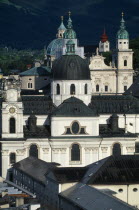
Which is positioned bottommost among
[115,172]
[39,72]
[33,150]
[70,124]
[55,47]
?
[115,172]

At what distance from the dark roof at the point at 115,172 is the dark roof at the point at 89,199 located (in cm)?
189

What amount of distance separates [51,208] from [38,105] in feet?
73.4

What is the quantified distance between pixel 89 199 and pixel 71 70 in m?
28.9

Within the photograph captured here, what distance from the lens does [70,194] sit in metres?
66.4

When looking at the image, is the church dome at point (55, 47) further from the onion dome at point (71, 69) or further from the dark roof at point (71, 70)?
the dark roof at point (71, 70)

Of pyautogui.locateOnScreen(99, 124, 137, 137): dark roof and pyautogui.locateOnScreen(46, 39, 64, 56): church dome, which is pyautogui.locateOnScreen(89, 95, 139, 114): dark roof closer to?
pyautogui.locateOnScreen(99, 124, 137, 137): dark roof

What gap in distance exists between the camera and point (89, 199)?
205 ft

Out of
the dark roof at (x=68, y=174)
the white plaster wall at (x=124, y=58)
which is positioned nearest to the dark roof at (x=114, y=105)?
the dark roof at (x=68, y=174)

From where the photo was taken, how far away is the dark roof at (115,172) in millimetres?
69375

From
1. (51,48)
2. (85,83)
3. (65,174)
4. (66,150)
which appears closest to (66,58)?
(85,83)

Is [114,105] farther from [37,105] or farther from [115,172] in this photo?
[115,172]

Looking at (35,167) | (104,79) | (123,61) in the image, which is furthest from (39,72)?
(35,167)

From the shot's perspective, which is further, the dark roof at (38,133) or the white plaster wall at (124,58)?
the white plaster wall at (124,58)

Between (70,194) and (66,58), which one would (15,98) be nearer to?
(66,58)
